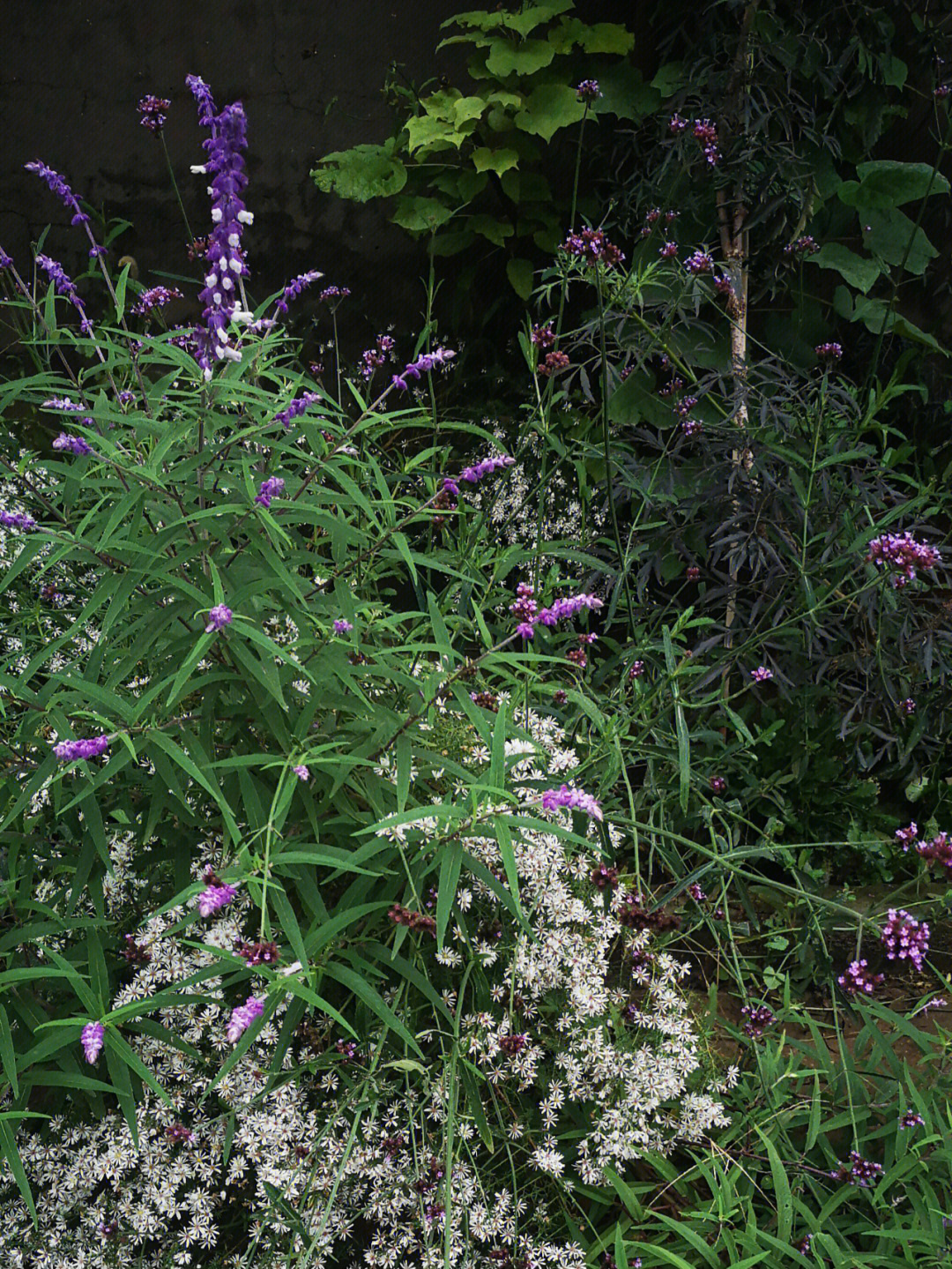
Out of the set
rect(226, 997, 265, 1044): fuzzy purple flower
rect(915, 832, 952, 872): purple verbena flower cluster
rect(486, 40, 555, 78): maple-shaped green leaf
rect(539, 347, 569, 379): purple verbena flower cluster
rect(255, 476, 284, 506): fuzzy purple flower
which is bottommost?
rect(915, 832, 952, 872): purple verbena flower cluster

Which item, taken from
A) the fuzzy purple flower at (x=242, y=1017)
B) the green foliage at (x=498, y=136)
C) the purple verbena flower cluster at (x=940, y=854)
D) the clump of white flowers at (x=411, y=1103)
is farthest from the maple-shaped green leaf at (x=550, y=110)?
the fuzzy purple flower at (x=242, y=1017)

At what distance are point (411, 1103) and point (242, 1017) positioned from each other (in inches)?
22.7

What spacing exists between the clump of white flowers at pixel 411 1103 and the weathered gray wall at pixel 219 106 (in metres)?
2.89

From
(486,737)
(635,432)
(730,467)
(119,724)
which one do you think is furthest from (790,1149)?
(635,432)

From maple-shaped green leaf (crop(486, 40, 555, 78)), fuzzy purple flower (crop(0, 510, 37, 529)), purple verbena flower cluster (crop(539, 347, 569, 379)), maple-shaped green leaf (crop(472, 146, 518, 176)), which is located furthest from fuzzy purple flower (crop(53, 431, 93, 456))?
maple-shaped green leaf (crop(486, 40, 555, 78))

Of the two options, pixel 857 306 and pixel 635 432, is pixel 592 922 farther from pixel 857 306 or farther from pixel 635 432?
pixel 857 306

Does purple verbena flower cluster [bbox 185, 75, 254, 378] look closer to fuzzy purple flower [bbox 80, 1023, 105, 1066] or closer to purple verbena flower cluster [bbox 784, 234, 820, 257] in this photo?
fuzzy purple flower [bbox 80, 1023, 105, 1066]

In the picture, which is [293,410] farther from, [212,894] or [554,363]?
[554,363]

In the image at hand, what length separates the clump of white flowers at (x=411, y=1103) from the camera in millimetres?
1757

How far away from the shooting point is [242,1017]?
1.34 m

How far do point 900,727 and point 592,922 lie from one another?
4.65 feet

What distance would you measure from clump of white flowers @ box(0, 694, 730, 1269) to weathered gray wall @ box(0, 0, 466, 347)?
2895mm

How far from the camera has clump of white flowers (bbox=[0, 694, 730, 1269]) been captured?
5.76ft

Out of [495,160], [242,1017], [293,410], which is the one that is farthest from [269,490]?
[495,160]
